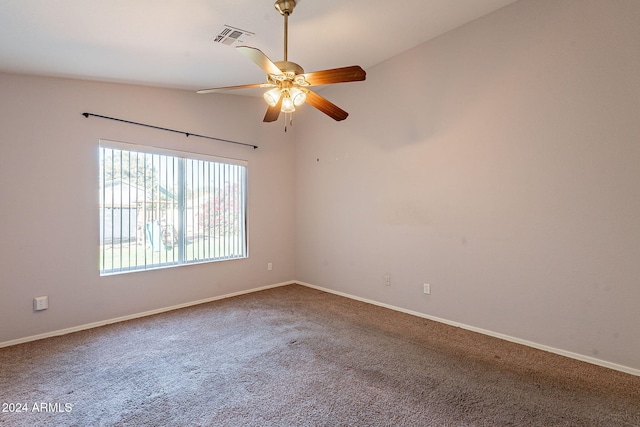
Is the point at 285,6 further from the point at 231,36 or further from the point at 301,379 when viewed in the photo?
the point at 301,379

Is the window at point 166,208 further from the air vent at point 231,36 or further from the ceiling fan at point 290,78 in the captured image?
the ceiling fan at point 290,78

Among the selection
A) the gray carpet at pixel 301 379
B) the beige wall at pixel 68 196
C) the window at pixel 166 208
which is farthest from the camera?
the window at pixel 166 208

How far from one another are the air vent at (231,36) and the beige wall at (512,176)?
180cm

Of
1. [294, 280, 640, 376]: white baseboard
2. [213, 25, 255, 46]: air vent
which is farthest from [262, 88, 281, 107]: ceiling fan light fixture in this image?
[294, 280, 640, 376]: white baseboard

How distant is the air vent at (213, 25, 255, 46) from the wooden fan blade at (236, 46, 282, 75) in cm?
77

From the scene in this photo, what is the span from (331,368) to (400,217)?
1949 mm

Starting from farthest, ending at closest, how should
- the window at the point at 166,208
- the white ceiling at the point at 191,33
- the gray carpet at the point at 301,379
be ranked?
the window at the point at 166,208, the white ceiling at the point at 191,33, the gray carpet at the point at 301,379

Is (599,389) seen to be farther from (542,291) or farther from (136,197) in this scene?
(136,197)

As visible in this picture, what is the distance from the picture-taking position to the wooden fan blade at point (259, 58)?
1.89 m

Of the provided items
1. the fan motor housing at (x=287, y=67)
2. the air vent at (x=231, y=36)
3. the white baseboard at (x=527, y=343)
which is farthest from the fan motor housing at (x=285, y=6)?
the white baseboard at (x=527, y=343)

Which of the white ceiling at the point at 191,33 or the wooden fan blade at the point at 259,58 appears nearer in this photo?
the wooden fan blade at the point at 259,58

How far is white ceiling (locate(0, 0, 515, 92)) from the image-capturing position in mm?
2209

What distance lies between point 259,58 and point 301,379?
86.3 inches

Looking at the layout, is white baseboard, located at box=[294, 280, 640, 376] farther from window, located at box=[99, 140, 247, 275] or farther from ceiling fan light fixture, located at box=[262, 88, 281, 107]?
ceiling fan light fixture, located at box=[262, 88, 281, 107]
